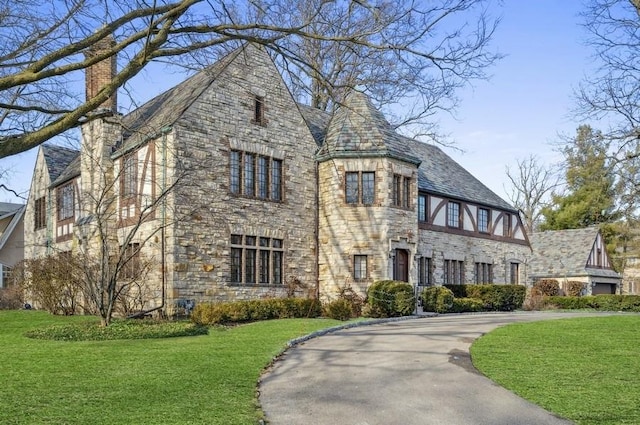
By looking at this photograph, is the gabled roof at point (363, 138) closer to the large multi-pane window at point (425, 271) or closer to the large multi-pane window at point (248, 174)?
the large multi-pane window at point (248, 174)

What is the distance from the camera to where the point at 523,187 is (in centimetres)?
5491

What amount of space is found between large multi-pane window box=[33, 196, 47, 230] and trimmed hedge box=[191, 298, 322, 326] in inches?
597

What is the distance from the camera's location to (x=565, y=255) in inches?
1586

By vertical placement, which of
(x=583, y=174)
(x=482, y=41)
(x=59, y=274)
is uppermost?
(x=482, y=41)

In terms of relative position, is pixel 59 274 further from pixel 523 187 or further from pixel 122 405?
pixel 523 187

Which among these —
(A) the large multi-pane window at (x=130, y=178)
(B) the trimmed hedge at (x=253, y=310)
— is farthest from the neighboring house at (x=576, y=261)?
A: (A) the large multi-pane window at (x=130, y=178)

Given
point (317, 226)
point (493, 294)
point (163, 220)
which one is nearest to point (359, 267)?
point (317, 226)

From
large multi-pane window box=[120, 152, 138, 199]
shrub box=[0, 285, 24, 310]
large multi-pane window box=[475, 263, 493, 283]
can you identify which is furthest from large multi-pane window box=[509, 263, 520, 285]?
shrub box=[0, 285, 24, 310]

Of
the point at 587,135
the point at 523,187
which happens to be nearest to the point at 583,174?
the point at 587,135

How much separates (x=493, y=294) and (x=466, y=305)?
2.65 m

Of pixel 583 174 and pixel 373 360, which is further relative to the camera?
pixel 583 174

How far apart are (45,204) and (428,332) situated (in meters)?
21.7

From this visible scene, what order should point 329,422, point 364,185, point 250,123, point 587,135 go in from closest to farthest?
point 329,422, point 587,135, point 250,123, point 364,185

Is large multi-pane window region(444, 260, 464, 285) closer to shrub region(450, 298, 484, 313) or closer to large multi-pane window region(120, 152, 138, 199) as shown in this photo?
shrub region(450, 298, 484, 313)
